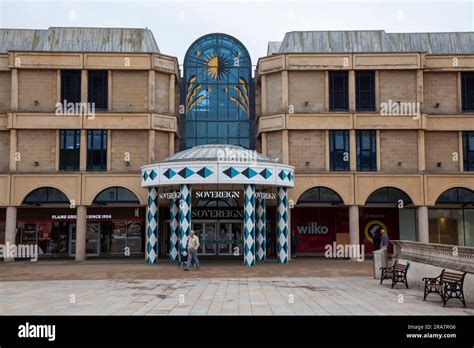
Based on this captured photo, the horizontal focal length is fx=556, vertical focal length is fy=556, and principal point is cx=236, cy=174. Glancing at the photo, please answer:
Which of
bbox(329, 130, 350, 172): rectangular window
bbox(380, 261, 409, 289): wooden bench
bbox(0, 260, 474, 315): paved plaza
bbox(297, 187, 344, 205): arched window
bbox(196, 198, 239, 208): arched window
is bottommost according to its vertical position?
bbox(0, 260, 474, 315): paved plaza

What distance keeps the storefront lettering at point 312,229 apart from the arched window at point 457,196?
8.24 m

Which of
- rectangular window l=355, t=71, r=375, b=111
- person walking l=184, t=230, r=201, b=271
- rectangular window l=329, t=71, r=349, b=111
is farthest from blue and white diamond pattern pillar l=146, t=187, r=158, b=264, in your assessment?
rectangular window l=355, t=71, r=375, b=111

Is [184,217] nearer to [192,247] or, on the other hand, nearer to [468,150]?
[192,247]

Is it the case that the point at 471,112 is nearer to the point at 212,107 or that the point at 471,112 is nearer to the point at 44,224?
the point at 212,107

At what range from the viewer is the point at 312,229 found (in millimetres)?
40344

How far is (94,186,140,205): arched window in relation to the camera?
3538 centimetres

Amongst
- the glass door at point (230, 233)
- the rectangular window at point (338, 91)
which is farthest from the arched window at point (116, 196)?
the rectangular window at point (338, 91)

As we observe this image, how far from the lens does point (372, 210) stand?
40344 millimetres

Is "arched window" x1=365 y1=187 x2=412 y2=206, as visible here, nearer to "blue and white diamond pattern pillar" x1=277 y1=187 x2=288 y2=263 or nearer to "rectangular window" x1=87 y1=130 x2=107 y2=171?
"blue and white diamond pattern pillar" x1=277 y1=187 x2=288 y2=263

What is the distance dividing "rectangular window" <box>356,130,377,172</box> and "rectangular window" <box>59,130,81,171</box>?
59.6 feet

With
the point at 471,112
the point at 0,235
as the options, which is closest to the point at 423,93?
the point at 471,112

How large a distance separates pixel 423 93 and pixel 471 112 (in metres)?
3.37

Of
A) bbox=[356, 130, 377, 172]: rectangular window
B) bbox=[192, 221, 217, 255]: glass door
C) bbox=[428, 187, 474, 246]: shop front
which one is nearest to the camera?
bbox=[356, 130, 377, 172]: rectangular window

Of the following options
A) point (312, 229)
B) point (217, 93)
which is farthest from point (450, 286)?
point (217, 93)
